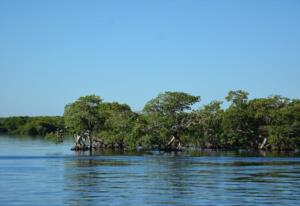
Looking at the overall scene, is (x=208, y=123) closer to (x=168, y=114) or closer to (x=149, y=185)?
(x=168, y=114)

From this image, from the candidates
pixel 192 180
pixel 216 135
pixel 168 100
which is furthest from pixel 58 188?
pixel 216 135

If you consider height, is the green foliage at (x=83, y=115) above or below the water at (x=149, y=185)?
above

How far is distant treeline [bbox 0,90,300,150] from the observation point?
101m

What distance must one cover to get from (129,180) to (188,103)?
54474mm

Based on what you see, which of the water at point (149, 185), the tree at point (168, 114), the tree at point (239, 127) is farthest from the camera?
the tree at point (239, 127)

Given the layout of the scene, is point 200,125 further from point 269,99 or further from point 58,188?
point 58,188

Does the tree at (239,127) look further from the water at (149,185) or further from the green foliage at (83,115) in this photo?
the water at (149,185)

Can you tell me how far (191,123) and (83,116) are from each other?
16.6 meters

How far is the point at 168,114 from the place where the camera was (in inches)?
4008

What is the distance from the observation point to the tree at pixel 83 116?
105m

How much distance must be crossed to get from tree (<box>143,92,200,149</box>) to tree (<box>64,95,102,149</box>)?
9092mm

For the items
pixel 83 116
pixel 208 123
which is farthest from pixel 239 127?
pixel 83 116

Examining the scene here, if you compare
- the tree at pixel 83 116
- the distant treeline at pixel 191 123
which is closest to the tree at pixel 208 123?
the distant treeline at pixel 191 123

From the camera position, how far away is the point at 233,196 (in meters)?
38.2
